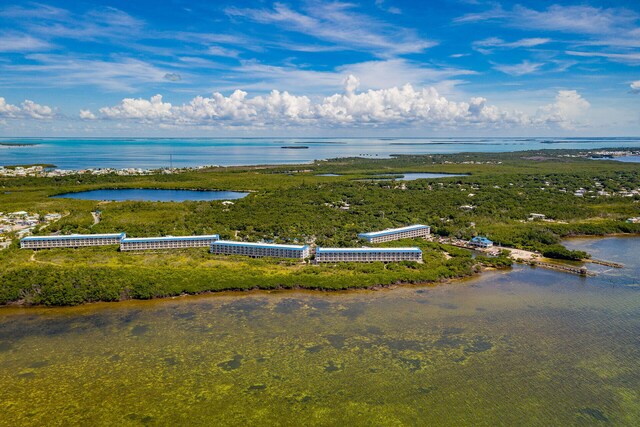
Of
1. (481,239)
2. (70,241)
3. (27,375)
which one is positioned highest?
(481,239)

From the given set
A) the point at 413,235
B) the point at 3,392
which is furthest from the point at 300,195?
the point at 3,392

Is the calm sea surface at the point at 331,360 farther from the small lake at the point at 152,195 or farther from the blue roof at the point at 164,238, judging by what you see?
the small lake at the point at 152,195

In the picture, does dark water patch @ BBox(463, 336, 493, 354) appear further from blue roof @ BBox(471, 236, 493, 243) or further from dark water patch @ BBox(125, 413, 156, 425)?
blue roof @ BBox(471, 236, 493, 243)

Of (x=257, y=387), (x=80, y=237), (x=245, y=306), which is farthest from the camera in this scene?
(x=80, y=237)

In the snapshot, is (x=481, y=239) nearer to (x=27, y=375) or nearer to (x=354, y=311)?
(x=354, y=311)

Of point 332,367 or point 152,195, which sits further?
point 152,195

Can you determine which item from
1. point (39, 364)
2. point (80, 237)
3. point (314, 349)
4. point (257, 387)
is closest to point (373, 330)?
point (314, 349)

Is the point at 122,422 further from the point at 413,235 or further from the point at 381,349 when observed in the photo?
the point at 413,235
